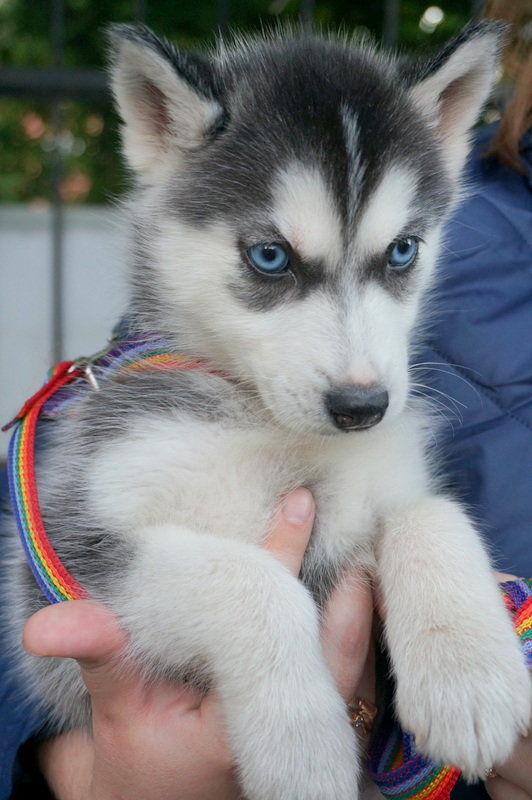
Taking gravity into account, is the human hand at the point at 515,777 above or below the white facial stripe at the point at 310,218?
below

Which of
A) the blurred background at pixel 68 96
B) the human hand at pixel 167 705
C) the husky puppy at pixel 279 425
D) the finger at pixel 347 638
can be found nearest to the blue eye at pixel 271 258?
the husky puppy at pixel 279 425

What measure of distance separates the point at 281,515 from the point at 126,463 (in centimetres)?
40

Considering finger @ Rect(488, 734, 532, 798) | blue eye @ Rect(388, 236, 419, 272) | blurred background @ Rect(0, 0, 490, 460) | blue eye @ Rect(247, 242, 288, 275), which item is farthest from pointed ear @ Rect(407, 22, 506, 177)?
blurred background @ Rect(0, 0, 490, 460)

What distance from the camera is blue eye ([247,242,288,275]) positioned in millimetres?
2072

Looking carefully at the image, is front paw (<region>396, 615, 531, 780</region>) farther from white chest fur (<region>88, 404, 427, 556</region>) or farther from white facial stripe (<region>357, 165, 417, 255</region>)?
white facial stripe (<region>357, 165, 417, 255</region>)

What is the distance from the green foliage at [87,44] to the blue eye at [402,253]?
292cm

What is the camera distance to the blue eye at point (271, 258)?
207 cm

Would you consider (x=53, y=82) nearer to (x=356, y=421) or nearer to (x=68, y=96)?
(x=68, y=96)

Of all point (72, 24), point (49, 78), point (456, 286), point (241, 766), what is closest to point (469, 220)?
point (456, 286)

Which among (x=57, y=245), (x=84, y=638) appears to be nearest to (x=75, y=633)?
(x=84, y=638)

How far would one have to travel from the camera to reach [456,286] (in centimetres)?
262

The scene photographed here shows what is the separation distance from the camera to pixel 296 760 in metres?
1.67

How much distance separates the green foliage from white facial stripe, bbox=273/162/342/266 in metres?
2.95

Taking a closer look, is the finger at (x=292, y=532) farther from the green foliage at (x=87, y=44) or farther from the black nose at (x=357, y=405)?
the green foliage at (x=87, y=44)
